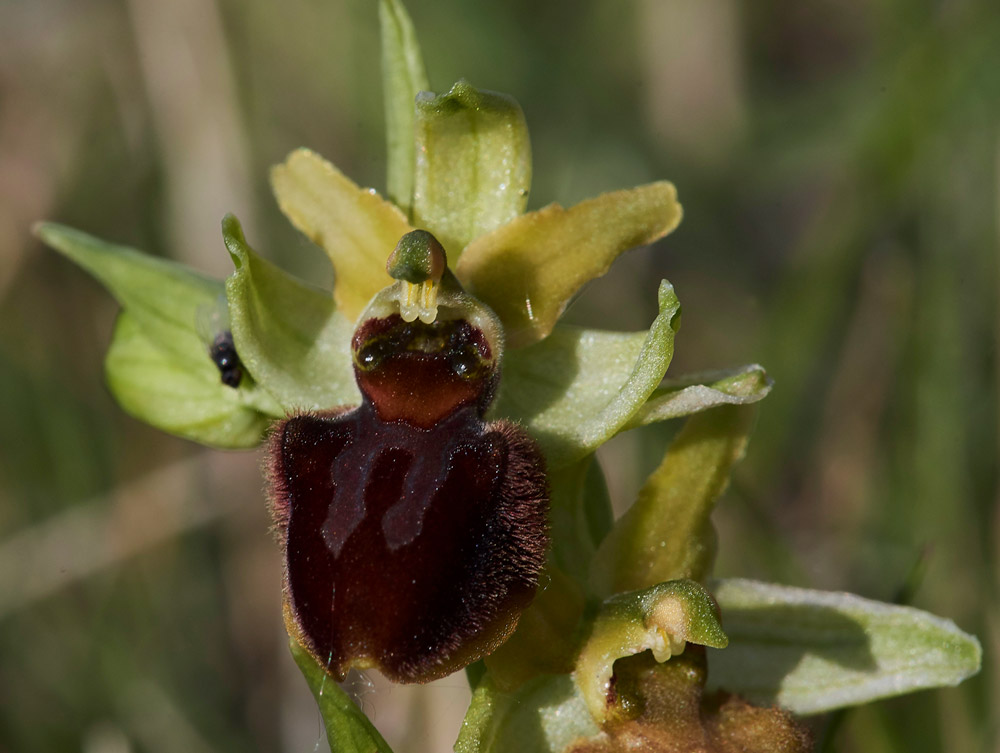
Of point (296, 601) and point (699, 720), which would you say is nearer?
point (296, 601)

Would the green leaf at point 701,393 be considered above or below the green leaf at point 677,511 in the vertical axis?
above

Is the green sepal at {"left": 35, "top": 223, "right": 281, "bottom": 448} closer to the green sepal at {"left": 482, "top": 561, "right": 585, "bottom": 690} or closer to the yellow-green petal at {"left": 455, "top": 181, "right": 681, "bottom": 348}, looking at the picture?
the yellow-green petal at {"left": 455, "top": 181, "right": 681, "bottom": 348}

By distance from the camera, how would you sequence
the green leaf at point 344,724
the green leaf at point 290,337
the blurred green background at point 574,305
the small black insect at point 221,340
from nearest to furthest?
the green leaf at point 344,724 < the green leaf at point 290,337 < the small black insect at point 221,340 < the blurred green background at point 574,305

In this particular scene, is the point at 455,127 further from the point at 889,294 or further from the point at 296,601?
the point at 889,294

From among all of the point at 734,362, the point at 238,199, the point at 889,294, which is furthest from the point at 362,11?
the point at 889,294

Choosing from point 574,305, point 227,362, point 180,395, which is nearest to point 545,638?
point 227,362

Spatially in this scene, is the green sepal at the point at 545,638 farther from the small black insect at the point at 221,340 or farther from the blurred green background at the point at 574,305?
the blurred green background at the point at 574,305

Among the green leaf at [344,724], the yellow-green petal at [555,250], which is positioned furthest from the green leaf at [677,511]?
the green leaf at [344,724]

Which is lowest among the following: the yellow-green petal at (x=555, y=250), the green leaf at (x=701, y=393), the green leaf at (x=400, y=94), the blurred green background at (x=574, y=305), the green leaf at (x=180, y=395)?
the blurred green background at (x=574, y=305)
